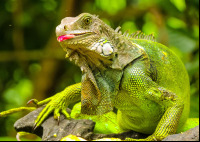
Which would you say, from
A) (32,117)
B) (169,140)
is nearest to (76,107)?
(32,117)

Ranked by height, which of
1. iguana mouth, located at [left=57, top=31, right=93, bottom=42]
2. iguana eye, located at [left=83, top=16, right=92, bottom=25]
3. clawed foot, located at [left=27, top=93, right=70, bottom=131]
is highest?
iguana eye, located at [left=83, top=16, right=92, bottom=25]

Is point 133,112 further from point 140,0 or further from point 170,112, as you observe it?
point 140,0

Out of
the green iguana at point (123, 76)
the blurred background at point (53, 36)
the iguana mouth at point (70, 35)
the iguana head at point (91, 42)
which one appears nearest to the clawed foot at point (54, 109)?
the green iguana at point (123, 76)

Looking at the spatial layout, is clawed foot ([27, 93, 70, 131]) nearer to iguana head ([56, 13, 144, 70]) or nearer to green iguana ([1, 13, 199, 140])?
green iguana ([1, 13, 199, 140])

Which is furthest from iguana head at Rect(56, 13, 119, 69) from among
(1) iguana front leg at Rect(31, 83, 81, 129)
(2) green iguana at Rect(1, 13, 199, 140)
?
(1) iguana front leg at Rect(31, 83, 81, 129)

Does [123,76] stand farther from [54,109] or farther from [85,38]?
[54,109]

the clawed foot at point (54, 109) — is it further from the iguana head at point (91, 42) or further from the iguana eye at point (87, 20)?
the iguana eye at point (87, 20)
